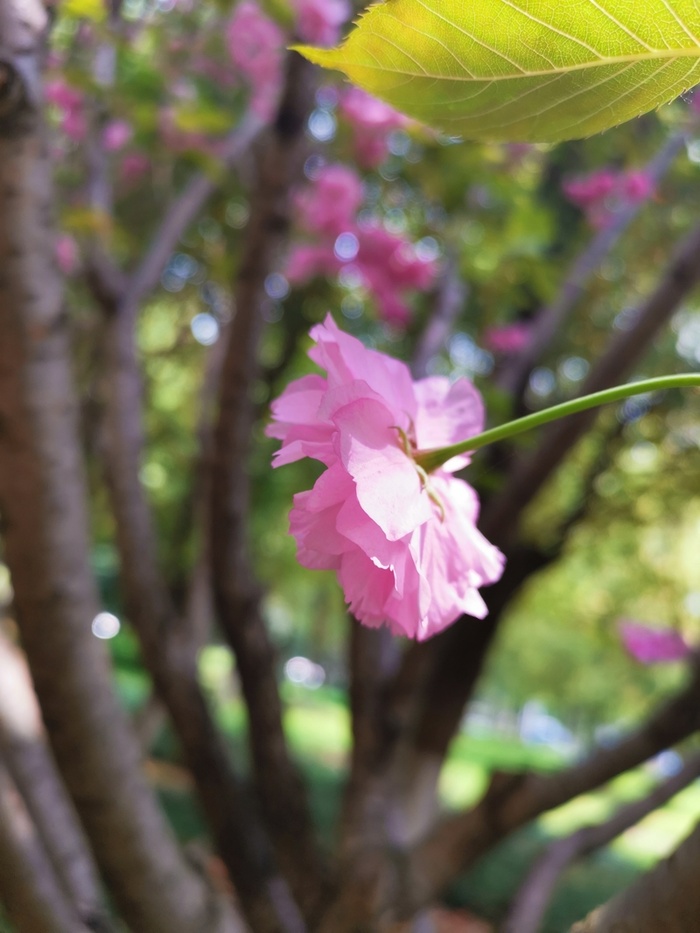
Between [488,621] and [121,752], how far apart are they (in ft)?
6.51

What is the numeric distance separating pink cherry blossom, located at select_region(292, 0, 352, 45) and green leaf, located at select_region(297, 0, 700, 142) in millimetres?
1370

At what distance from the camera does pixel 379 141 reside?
2.24m

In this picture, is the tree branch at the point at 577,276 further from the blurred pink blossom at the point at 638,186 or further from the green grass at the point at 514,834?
the green grass at the point at 514,834

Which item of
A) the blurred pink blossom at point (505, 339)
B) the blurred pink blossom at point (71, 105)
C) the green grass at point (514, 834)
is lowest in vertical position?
the green grass at point (514, 834)

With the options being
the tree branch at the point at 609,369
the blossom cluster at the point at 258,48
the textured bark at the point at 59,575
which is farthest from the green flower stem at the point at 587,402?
the blossom cluster at the point at 258,48

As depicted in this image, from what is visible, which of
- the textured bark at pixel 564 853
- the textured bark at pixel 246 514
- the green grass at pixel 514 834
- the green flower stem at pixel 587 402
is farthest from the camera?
the green grass at pixel 514 834

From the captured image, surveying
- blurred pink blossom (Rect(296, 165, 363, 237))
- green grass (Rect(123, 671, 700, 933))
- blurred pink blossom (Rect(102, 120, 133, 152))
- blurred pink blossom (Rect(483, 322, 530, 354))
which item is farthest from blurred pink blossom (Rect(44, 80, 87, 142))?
green grass (Rect(123, 671, 700, 933))

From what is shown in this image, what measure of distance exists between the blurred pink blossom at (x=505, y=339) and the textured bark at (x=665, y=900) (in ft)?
6.66

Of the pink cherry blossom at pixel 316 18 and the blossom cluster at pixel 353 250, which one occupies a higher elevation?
the pink cherry blossom at pixel 316 18

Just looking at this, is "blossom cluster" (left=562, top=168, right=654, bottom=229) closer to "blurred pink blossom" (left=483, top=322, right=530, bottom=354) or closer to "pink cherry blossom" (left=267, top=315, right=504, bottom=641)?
"blurred pink blossom" (left=483, top=322, right=530, bottom=354)

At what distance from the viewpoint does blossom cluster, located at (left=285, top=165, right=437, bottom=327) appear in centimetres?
221

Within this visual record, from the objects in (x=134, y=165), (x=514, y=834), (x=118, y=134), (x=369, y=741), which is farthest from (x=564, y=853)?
(x=134, y=165)

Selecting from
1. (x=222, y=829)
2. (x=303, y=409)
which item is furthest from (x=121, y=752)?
(x=222, y=829)

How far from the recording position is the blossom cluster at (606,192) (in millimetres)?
2164
